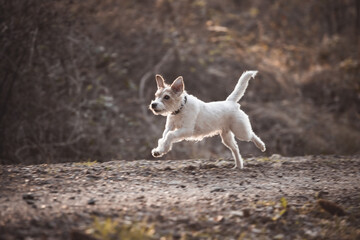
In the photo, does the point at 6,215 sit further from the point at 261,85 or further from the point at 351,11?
the point at 351,11

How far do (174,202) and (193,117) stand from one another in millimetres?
2401

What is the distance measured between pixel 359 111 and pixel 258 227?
14235 millimetres

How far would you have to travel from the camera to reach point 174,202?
527cm

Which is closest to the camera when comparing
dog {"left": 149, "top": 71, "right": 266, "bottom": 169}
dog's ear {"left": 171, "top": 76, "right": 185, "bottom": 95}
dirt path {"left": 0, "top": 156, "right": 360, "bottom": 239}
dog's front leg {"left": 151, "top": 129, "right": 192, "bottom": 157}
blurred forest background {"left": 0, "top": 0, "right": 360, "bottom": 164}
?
dirt path {"left": 0, "top": 156, "right": 360, "bottom": 239}

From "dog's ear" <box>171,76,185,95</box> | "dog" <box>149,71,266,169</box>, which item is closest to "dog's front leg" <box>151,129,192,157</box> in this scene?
"dog" <box>149,71,266,169</box>

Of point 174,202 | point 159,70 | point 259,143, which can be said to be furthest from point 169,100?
point 159,70

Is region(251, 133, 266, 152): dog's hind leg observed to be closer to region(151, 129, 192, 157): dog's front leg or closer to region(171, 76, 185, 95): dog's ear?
region(151, 129, 192, 157): dog's front leg

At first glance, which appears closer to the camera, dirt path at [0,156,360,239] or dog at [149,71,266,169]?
dirt path at [0,156,360,239]

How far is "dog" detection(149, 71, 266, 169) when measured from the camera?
7324mm

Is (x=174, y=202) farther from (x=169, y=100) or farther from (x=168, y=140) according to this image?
(x=169, y=100)

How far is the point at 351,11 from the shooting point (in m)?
23.9

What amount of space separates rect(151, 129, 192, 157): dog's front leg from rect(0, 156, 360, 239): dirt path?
38 cm

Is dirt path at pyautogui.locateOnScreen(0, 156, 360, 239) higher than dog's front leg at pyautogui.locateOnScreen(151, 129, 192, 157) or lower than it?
lower

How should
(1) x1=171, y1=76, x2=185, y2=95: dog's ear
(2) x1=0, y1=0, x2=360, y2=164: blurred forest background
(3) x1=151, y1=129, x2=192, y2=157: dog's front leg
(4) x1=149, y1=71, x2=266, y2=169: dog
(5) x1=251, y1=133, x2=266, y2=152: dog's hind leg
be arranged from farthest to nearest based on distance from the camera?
1. (2) x1=0, y1=0, x2=360, y2=164: blurred forest background
2. (5) x1=251, y1=133, x2=266, y2=152: dog's hind leg
3. (1) x1=171, y1=76, x2=185, y2=95: dog's ear
4. (4) x1=149, y1=71, x2=266, y2=169: dog
5. (3) x1=151, y1=129, x2=192, y2=157: dog's front leg
